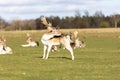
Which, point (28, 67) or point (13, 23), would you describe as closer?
point (28, 67)

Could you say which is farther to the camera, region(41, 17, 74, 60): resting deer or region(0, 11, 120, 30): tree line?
region(0, 11, 120, 30): tree line

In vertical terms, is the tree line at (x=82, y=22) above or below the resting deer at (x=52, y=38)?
below

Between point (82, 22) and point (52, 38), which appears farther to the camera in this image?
point (82, 22)

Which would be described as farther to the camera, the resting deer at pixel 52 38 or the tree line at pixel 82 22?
the tree line at pixel 82 22

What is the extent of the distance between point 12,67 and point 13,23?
16444 cm

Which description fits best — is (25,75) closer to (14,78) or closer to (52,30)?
(14,78)

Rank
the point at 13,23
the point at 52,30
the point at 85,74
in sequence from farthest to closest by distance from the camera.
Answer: the point at 13,23 → the point at 52,30 → the point at 85,74

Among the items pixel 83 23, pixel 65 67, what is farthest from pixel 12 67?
pixel 83 23

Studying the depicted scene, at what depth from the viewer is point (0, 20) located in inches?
7475

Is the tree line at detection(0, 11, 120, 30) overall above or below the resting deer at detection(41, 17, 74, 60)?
below

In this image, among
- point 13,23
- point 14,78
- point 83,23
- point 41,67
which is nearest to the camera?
point 14,78

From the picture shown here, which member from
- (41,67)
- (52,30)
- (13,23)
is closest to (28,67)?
(41,67)

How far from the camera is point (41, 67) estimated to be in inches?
853

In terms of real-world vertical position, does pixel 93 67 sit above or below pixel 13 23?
above
